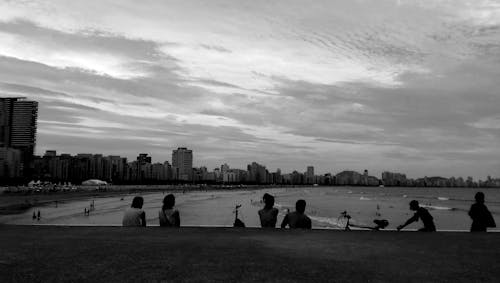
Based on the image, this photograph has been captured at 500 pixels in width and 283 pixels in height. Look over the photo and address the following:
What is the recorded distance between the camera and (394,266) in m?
7.20

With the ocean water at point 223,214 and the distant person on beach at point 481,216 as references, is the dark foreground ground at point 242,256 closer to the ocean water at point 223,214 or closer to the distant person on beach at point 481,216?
the distant person on beach at point 481,216

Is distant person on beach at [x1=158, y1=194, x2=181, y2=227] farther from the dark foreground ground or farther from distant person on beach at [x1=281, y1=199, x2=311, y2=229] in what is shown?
distant person on beach at [x1=281, y1=199, x2=311, y2=229]

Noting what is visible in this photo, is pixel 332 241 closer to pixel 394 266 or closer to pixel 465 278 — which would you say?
A: pixel 394 266

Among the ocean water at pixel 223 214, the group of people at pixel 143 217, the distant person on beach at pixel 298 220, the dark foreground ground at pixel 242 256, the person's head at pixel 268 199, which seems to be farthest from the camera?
the ocean water at pixel 223 214

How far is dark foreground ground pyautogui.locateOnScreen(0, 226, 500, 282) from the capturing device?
251 inches

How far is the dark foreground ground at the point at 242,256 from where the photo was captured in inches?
251

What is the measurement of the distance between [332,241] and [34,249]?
20.3 ft

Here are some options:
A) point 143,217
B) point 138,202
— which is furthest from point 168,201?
point 143,217

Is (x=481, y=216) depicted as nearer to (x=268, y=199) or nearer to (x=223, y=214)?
(x=268, y=199)

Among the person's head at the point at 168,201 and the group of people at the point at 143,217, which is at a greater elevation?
the person's head at the point at 168,201

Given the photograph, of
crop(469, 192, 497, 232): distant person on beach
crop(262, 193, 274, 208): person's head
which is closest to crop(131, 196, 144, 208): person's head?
crop(262, 193, 274, 208): person's head

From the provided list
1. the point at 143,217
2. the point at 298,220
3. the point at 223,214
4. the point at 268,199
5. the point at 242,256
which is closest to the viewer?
the point at 242,256

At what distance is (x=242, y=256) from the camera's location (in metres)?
7.84

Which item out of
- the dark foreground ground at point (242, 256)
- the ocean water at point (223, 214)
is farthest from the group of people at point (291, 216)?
the ocean water at point (223, 214)
